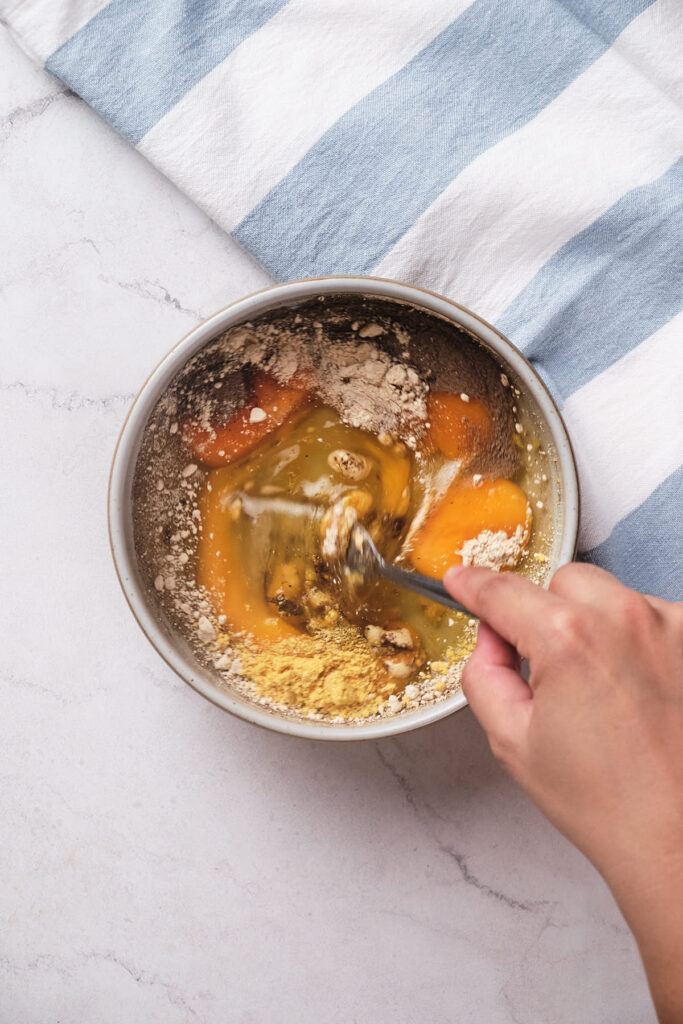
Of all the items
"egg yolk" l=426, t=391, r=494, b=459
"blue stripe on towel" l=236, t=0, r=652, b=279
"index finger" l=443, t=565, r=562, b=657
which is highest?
"blue stripe on towel" l=236, t=0, r=652, b=279

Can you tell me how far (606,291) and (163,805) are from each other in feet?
1.90

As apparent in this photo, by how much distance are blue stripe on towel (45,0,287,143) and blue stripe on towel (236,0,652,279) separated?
115 millimetres

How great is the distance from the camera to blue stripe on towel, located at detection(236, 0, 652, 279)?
641mm

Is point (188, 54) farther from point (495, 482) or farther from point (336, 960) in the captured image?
point (336, 960)

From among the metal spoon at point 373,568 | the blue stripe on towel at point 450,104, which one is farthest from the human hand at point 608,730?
the blue stripe on towel at point 450,104

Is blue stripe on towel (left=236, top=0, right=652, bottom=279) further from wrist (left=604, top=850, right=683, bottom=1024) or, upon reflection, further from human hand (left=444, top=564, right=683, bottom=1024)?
wrist (left=604, top=850, right=683, bottom=1024)

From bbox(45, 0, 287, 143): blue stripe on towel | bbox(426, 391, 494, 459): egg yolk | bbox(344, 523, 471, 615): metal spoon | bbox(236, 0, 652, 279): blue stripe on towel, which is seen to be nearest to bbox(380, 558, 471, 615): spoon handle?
bbox(344, 523, 471, 615): metal spoon

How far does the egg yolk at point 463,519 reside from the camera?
2.04 ft

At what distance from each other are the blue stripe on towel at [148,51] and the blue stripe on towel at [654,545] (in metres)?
0.50

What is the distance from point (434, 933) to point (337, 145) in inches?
26.8

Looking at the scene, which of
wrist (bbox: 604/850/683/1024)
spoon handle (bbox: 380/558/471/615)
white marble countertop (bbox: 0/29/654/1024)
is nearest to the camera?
wrist (bbox: 604/850/683/1024)

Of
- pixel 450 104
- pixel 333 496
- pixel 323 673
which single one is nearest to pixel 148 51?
pixel 450 104

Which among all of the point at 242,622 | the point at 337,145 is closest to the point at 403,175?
the point at 337,145

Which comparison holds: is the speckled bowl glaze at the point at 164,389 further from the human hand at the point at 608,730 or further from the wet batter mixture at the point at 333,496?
the human hand at the point at 608,730
